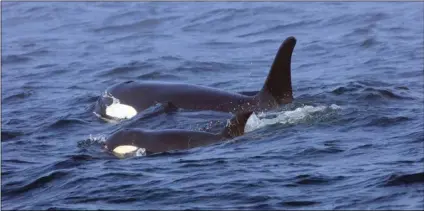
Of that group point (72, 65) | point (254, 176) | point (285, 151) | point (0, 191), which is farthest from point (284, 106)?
point (72, 65)

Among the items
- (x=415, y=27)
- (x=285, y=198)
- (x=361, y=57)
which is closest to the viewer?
(x=285, y=198)

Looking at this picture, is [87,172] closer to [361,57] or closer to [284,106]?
[284,106]

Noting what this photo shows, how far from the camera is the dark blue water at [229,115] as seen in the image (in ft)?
34.4

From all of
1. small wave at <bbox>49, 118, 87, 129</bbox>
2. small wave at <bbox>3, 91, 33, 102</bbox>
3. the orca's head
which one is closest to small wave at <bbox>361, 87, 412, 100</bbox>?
small wave at <bbox>49, 118, 87, 129</bbox>

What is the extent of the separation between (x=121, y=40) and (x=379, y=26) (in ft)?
21.6

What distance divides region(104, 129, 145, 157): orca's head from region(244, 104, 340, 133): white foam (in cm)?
153

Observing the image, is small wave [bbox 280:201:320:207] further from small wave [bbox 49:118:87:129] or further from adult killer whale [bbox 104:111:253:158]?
small wave [bbox 49:118:87:129]

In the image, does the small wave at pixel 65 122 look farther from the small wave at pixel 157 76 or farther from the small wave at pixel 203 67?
the small wave at pixel 203 67

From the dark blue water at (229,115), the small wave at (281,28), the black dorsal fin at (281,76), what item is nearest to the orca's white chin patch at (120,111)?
the dark blue water at (229,115)

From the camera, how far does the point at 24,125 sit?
1534cm

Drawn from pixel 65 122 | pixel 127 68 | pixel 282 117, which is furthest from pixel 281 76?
pixel 127 68

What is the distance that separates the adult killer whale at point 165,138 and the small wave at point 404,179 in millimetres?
2634

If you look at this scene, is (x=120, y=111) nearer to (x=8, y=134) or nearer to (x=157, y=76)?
(x=8, y=134)

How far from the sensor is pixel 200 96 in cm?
1518
